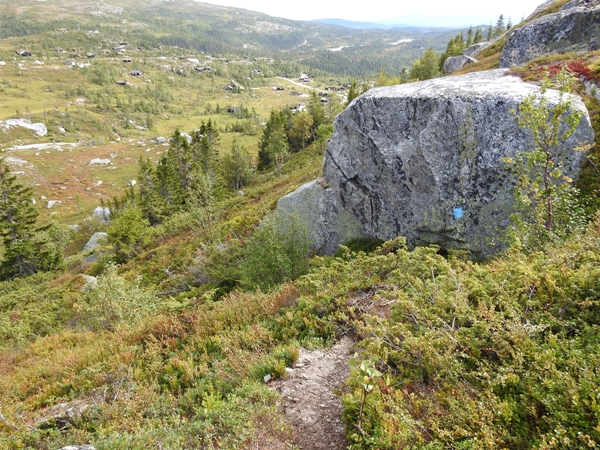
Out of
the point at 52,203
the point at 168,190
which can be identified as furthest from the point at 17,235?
the point at 52,203

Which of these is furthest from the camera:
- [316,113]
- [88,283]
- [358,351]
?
[316,113]

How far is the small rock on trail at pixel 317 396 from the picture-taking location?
5449 mm

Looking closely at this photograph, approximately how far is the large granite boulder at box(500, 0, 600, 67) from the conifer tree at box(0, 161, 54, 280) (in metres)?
56.7

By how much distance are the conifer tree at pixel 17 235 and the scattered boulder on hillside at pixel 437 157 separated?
1882 inches

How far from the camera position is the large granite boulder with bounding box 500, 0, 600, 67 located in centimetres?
2012

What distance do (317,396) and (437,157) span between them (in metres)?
10.6

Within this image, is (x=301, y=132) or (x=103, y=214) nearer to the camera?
(x=103, y=214)

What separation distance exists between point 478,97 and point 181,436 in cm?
1439

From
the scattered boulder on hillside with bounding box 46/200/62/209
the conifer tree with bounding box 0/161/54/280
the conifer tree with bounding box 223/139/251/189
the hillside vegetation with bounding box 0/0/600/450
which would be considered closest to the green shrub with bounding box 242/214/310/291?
the hillside vegetation with bounding box 0/0/600/450

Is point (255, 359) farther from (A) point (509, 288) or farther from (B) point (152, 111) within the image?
(B) point (152, 111)

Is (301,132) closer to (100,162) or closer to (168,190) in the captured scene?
(168,190)

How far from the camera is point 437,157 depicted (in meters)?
13.3

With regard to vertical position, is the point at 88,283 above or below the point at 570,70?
below

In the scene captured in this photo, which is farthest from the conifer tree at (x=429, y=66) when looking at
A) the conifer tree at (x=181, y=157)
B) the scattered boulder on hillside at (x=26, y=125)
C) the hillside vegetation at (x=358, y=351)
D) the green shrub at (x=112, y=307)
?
the scattered boulder on hillside at (x=26, y=125)
